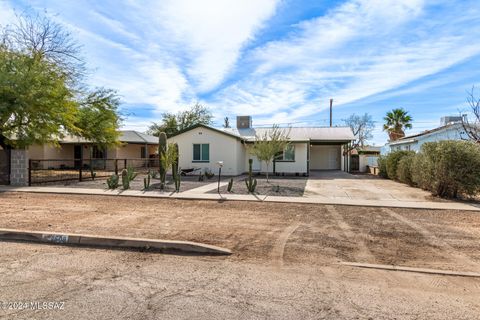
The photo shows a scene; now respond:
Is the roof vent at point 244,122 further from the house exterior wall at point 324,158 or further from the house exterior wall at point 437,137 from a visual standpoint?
the house exterior wall at point 437,137

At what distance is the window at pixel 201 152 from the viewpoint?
72.6ft

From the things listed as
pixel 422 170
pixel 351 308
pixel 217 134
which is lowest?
pixel 351 308

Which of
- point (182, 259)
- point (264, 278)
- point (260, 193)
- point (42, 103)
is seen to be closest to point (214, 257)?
point (182, 259)

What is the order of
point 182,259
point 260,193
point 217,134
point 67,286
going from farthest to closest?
point 217,134 < point 260,193 < point 182,259 < point 67,286

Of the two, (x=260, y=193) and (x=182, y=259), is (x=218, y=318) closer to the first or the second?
(x=182, y=259)

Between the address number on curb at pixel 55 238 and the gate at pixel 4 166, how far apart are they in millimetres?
12232

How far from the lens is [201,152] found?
22.3 metres

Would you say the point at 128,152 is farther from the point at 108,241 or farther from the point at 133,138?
the point at 108,241

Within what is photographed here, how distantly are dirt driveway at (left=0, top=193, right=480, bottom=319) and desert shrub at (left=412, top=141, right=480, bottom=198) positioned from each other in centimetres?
345

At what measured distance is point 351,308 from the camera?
3.44 metres

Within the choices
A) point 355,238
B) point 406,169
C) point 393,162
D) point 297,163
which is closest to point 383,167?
point 393,162

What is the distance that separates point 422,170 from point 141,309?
1304 centimetres

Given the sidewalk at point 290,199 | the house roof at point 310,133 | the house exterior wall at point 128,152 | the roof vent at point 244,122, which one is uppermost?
the roof vent at point 244,122

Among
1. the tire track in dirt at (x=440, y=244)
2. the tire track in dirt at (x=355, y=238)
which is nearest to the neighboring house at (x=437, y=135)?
the tire track in dirt at (x=440, y=244)
